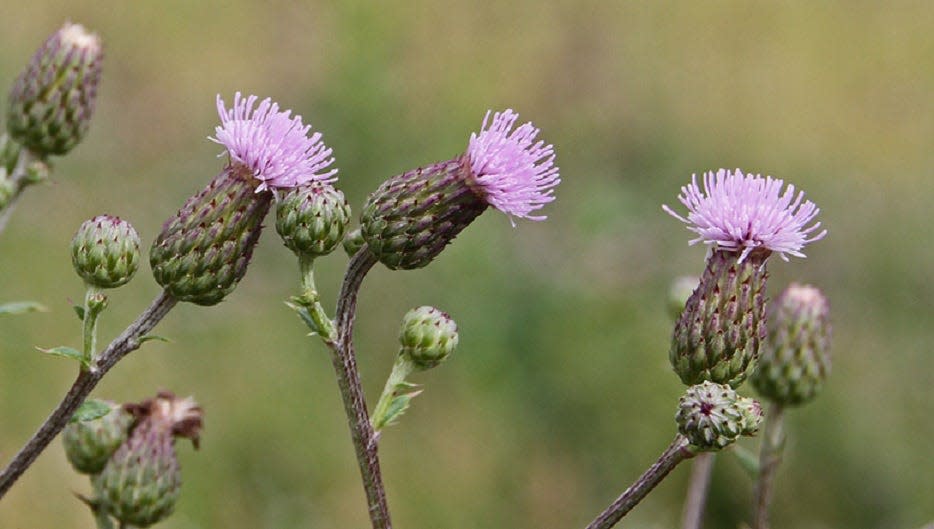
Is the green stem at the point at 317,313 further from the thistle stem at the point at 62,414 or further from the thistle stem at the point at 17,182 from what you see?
the thistle stem at the point at 17,182

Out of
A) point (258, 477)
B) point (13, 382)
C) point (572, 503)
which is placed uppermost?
point (13, 382)

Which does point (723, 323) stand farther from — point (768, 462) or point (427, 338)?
point (768, 462)

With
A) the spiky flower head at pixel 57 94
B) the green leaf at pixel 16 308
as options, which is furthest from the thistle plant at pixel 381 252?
the spiky flower head at pixel 57 94

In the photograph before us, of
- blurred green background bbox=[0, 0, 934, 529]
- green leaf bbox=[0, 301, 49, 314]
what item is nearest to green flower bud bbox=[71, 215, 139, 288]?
green leaf bbox=[0, 301, 49, 314]

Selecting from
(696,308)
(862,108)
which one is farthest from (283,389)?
(862,108)

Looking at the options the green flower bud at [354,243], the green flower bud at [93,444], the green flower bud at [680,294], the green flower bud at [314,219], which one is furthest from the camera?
the green flower bud at [680,294]

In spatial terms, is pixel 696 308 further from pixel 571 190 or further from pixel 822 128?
pixel 822 128
